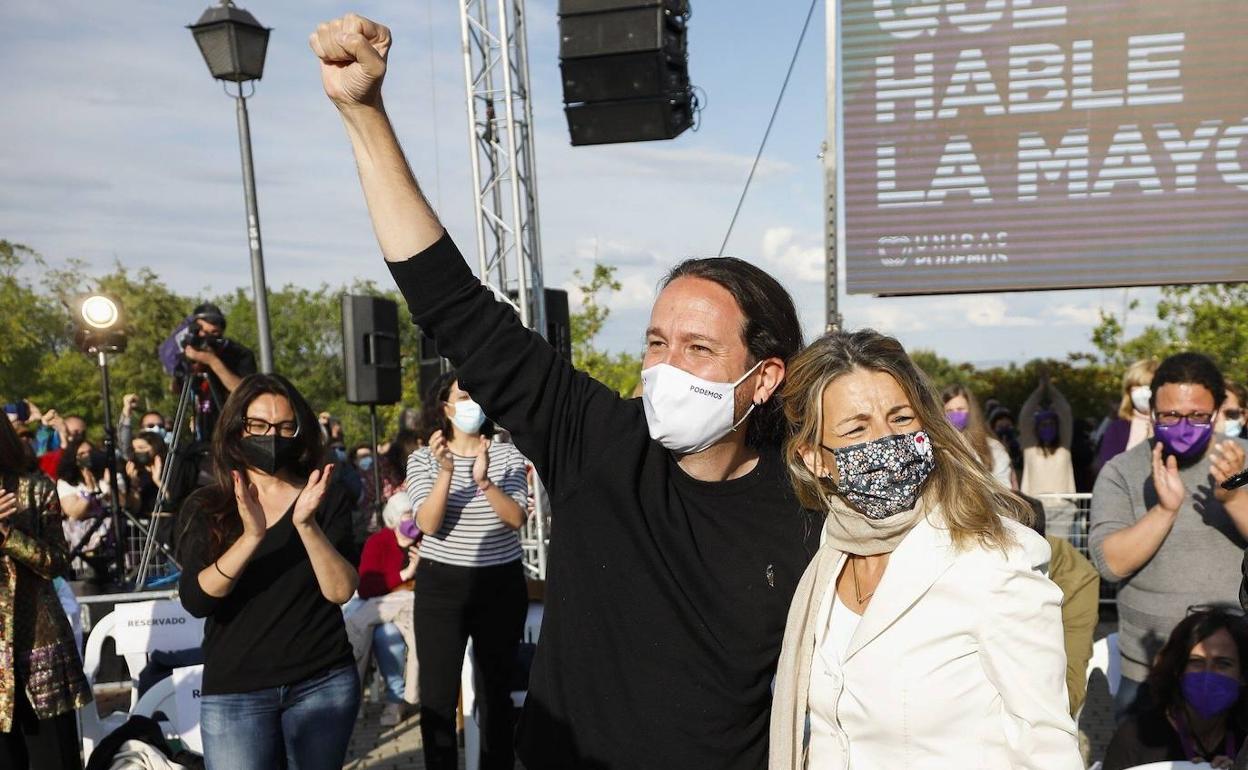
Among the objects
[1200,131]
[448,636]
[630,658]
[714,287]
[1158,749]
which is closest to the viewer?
[630,658]

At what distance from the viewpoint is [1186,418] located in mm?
3479

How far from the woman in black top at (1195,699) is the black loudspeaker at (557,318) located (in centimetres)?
533

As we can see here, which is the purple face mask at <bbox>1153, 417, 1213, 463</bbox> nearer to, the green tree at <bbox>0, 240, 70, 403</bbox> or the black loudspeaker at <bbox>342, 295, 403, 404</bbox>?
the black loudspeaker at <bbox>342, 295, 403, 404</bbox>

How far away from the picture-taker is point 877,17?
6.93 m

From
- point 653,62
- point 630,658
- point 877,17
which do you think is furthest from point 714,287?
point 877,17

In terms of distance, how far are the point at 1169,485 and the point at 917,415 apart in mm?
1917

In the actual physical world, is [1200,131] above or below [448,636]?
above

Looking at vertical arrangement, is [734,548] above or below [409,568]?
above

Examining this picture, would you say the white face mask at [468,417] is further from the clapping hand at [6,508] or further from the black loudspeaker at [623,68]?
the black loudspeaker at [623,68]

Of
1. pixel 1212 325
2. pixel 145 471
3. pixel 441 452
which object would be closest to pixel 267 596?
pixel 441 452

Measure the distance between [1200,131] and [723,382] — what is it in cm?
641

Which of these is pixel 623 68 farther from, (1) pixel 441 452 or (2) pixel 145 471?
(2) pixel 145 471

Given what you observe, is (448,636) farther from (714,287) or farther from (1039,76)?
(1039,76)

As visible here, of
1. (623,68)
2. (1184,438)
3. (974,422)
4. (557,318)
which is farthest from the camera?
(557,318)
